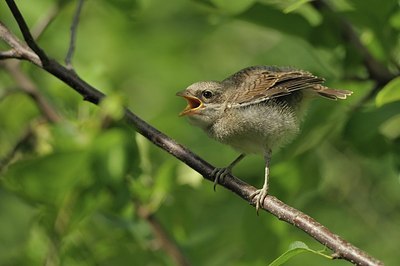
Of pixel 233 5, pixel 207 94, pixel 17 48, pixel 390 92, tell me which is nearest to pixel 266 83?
pixel 207 94

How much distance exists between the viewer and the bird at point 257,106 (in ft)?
16.2

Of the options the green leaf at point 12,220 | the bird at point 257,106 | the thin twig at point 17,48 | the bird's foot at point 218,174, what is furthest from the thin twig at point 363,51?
the green leaf at point 12,220

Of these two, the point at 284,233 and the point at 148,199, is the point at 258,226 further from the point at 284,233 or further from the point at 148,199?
the point at 148,199

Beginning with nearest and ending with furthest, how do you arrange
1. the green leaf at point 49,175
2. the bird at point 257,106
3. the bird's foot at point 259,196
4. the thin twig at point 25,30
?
the thin twig at point 25,30
the bird's foot at point 259,196
the green leaf at point 49,175
the bird at point 257,106

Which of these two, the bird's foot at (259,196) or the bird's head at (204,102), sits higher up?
the bird's foot at (259,196)

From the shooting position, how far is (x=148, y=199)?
17.2 feet

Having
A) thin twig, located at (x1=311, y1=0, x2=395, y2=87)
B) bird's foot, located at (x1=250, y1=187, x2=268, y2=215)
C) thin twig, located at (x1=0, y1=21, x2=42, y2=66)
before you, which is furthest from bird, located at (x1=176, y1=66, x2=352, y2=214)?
thin twig, located at (x1=0, y1=21, x2=42, y2=66)

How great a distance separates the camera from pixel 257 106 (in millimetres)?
5133

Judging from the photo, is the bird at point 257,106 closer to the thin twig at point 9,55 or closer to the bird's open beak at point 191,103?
the bird's open beak at point 191,103

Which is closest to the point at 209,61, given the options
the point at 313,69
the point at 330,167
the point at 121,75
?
the point at 121,75

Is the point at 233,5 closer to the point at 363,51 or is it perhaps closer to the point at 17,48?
the point at 363,51

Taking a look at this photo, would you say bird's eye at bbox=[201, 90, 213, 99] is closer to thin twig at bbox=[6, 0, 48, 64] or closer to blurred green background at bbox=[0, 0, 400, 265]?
blurred green background at bbox=[0, 0, 400, 265]

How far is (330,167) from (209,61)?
260cm

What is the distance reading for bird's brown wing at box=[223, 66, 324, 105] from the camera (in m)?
4.96
